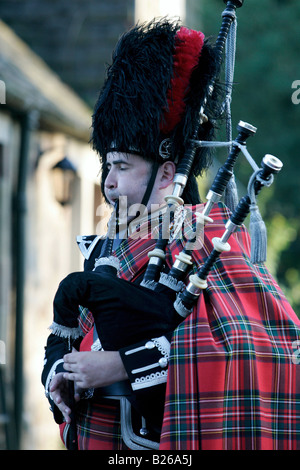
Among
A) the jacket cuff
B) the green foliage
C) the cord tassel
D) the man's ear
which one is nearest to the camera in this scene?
the cord tassel

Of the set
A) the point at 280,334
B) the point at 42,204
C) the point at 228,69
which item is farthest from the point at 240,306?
the point at 42,204

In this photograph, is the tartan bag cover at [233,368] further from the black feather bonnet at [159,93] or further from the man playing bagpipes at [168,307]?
the black feather bonnet at [159,93]

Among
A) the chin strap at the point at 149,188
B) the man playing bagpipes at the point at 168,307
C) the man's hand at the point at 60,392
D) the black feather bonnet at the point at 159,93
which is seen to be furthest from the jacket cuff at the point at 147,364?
the black feather bonnet at the point at 159,93

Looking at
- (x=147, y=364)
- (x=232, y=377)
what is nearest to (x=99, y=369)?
(x=147, y=364)

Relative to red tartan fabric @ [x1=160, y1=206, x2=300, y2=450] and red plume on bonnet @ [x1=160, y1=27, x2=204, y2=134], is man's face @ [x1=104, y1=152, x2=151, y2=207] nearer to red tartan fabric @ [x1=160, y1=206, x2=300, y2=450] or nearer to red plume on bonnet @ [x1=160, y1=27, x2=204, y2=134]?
red plume on bonnet @ [x1=160, y1=27, x2=204, y2=134]

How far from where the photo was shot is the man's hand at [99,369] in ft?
7.50

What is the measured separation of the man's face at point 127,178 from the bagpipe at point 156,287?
0.53 ft

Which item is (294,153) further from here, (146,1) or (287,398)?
(287,398)

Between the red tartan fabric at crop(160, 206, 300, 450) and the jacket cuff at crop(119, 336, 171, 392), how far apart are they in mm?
34

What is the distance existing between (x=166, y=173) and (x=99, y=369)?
2.47ft

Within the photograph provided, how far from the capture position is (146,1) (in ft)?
31.9

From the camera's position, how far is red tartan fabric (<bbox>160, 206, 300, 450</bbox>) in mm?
2217

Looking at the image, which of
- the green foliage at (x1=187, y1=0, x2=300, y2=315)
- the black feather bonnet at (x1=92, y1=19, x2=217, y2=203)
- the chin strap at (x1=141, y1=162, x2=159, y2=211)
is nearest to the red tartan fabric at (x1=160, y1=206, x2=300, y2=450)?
the chin strap at (x1=141, y1=162, x2=159, y2=211)
